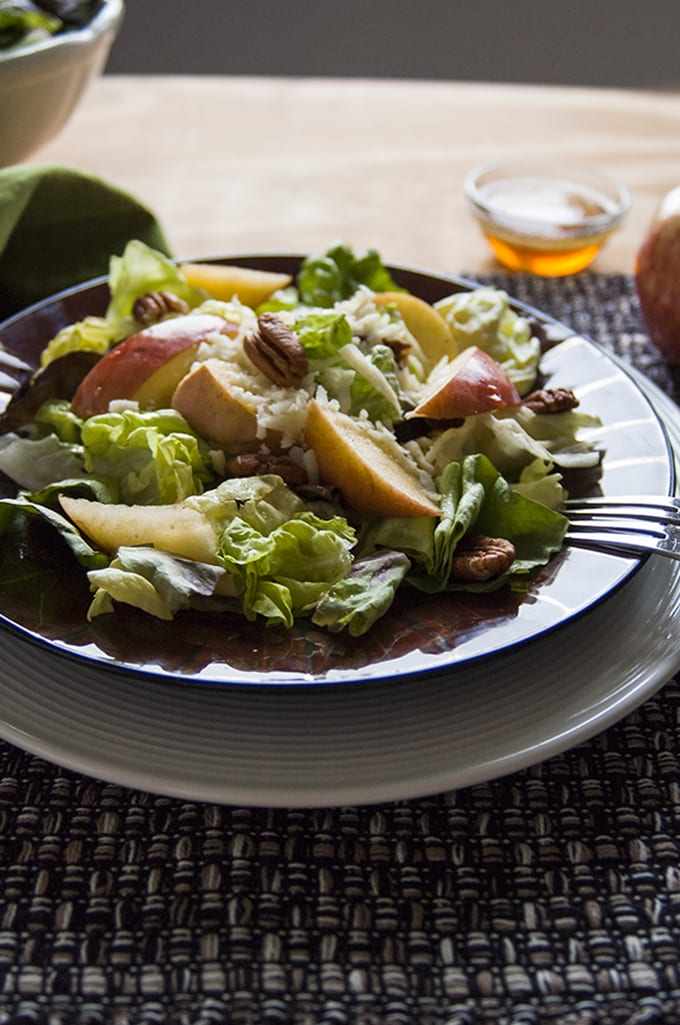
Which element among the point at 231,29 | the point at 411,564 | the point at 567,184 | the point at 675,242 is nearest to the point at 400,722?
the point at 411,564

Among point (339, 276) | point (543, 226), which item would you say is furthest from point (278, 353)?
point (543, 226)

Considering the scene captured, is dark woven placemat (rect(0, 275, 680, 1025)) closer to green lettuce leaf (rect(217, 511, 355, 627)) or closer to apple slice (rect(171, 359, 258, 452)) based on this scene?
green lettuce leaf (rect(217, 511, 355, 627))

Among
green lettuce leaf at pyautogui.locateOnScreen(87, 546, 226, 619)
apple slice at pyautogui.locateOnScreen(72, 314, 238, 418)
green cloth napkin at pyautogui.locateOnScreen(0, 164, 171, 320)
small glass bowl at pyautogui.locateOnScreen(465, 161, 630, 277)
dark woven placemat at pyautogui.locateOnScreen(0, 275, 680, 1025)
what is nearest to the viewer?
dark woven placemat at pyautogui.locateOnScreen(0, 275, 680, 1025)

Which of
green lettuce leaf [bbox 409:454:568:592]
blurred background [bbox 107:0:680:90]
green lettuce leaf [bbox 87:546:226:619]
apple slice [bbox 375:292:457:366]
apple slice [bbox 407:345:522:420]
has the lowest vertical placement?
blurred background [bbox 107:0:680:90]

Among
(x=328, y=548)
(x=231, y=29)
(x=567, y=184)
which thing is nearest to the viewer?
(x=328, y=548)

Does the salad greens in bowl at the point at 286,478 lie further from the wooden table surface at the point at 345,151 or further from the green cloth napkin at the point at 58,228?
the wooden table surface at the point at 345,151

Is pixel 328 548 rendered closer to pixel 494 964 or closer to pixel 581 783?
pixel 581 783

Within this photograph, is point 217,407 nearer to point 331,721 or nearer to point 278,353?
point 278,353

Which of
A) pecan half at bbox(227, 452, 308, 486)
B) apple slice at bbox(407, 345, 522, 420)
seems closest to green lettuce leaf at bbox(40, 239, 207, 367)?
pecan half at bbox(227, 452, 308, 486)
